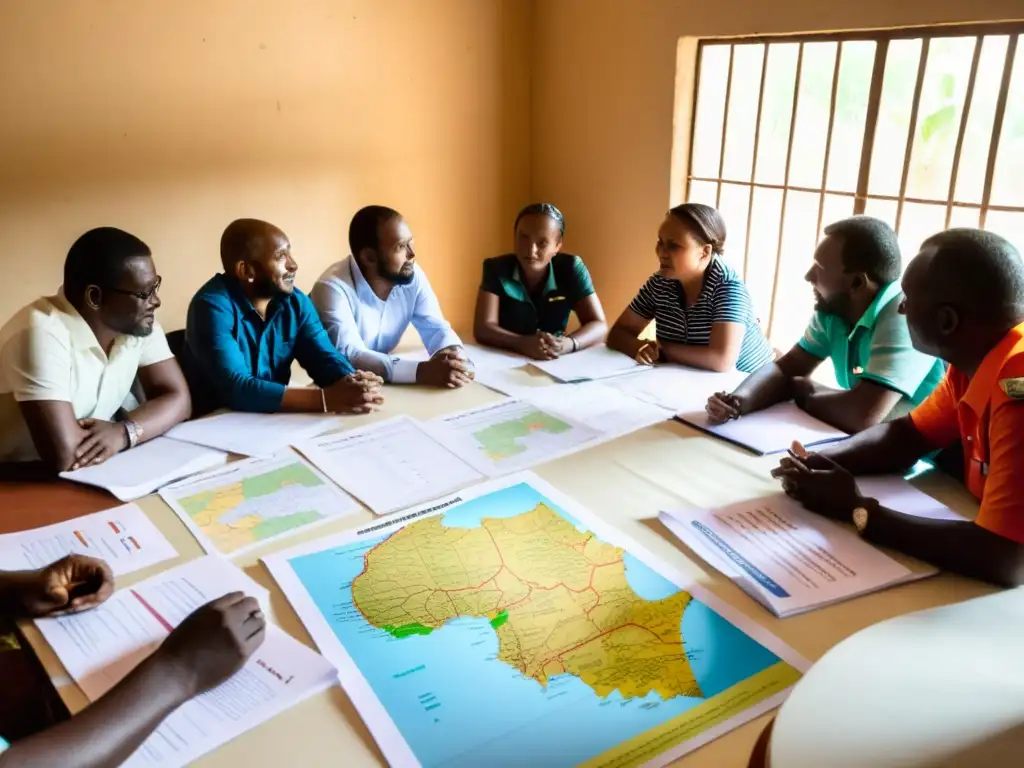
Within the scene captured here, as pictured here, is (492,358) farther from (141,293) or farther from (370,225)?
(141,293)

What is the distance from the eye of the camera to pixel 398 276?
2.32 m

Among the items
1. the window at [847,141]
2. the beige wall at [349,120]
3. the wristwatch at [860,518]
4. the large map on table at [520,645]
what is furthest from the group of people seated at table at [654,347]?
the beige wall at [349,120]

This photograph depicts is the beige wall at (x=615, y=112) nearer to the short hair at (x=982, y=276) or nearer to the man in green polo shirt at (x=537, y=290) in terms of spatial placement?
the man in green polo shirt at (x=537, y=290)

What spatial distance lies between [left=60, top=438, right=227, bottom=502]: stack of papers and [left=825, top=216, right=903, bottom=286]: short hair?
1393 millimetres

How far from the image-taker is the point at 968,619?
841 mm

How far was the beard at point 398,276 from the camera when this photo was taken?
2.30m

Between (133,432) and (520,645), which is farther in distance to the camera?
(133,432)

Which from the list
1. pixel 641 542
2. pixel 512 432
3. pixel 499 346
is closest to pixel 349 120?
pixel 499 346

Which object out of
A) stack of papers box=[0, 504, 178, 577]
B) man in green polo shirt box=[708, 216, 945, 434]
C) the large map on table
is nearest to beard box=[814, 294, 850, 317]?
man in green polo shirt box=[708, 216, 945, 434]

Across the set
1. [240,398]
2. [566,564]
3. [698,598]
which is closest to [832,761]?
[698,598]

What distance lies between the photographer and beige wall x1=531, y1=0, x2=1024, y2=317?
2.83 m

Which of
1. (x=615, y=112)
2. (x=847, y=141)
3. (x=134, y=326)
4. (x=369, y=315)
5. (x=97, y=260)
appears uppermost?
(x=615, y=112)

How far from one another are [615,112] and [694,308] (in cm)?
132

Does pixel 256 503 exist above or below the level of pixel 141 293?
below
